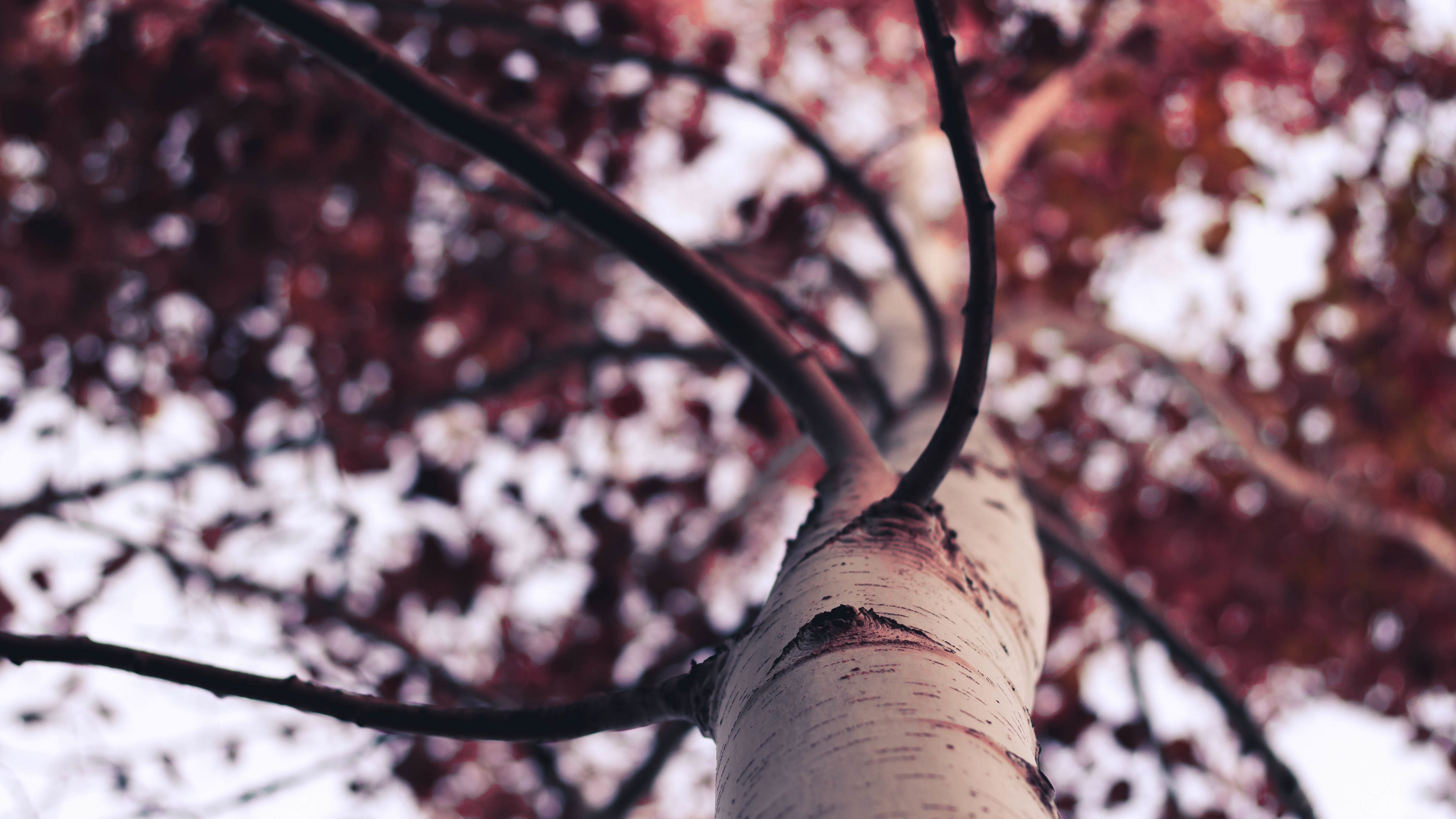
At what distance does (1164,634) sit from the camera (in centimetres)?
218

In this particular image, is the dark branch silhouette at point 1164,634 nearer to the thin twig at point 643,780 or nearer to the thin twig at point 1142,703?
the thin twig at point 1142,703

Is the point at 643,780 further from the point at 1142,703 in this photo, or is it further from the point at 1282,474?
the point at 1282,474

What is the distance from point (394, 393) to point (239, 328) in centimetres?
88

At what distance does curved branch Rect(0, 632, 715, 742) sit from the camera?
2.89ft

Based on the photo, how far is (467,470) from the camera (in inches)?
179

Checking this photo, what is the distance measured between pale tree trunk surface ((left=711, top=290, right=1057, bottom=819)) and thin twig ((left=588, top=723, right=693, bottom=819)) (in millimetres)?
1402

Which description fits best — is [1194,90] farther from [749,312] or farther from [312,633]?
[312,633]

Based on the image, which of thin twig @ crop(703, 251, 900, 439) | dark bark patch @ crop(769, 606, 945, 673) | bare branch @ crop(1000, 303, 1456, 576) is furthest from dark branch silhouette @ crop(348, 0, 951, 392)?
bare branch @ crop(1000, 303, 1456, 576)

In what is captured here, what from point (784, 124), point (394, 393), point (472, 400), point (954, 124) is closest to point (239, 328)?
point (394, 393)

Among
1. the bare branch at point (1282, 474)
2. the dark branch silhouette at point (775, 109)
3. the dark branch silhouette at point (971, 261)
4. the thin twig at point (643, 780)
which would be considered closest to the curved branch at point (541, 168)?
the dark branch silhouette at point (971, 261)

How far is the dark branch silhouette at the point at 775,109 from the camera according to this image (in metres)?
1.79

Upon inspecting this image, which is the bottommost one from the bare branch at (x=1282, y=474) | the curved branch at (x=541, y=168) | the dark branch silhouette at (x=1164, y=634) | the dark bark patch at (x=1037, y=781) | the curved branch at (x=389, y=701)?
the curved branch at (x=389, y=701)

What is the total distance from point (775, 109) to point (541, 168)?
2.92 feet

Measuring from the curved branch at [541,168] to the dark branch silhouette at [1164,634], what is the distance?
1.51 metres
